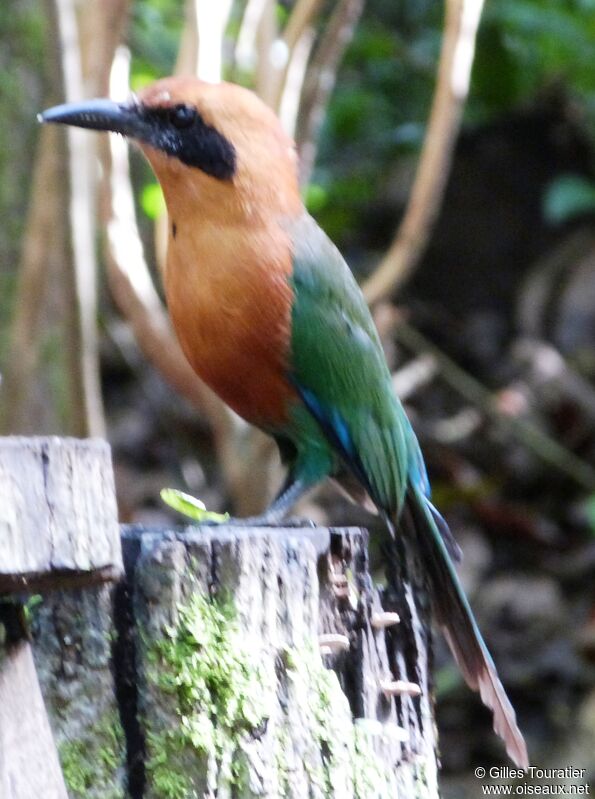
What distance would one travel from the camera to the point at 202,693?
6.66 ft

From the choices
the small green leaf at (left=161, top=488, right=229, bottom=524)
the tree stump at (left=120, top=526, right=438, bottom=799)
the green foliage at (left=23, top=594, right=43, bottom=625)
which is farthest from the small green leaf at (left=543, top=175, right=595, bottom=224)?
the green foliage at (left=23, top=594, right=43, bottom=625)

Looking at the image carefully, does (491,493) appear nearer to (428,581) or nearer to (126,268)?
(126,268)

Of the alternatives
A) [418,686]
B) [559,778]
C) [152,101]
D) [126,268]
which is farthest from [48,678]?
[559,778]

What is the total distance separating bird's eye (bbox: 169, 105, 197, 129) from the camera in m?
2.66

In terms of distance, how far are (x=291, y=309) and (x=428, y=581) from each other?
0.71m

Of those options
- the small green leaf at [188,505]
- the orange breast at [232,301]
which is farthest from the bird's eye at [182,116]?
the small green leaf at [188,505]

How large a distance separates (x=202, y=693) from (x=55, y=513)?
616 mm

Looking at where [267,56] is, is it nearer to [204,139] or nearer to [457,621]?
[204,139]

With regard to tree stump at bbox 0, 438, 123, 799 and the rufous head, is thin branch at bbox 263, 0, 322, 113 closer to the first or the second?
the rufous head

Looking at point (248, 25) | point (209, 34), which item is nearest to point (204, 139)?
point (209, 34)

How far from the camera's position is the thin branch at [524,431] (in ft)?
21.3

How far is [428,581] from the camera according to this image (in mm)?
2877

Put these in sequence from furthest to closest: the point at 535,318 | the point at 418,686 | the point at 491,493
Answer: the point at 535,318 < the point at 491,493 < the point at 418,686

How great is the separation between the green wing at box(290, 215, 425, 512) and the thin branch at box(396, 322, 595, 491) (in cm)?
354
